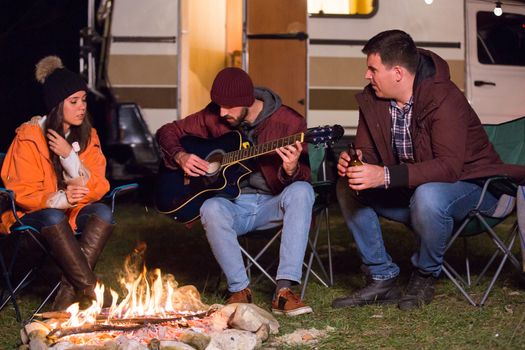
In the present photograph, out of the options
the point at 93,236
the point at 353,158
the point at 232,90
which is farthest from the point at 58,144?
the point at 353,158

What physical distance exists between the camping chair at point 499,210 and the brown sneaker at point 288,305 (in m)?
0.66

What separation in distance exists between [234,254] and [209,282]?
0.78 metres

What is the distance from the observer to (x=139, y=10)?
24.2 ft

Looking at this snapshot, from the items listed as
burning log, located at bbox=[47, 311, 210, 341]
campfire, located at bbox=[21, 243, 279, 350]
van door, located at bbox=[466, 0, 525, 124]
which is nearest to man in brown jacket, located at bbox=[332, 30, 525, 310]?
campfire, located at bbox=[21, 243, 279, 350]

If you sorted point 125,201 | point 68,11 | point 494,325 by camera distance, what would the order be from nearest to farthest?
point 494,325
point 125,201
point 68,11

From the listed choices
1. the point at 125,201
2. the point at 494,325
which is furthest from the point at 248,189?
the point at 125,201

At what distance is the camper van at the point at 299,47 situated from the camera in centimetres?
741

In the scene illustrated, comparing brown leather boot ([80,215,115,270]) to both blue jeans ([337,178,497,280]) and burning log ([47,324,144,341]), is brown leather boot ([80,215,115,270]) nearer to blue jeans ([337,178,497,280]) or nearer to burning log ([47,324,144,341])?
burning log ([47,324,144,341])

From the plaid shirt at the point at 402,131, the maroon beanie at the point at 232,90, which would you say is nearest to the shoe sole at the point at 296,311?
the plaid shirt at the point at 402,131

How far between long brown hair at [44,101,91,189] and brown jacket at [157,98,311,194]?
1.22ft

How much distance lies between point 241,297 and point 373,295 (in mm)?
608

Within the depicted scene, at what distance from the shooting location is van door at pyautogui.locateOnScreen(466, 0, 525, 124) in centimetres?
760

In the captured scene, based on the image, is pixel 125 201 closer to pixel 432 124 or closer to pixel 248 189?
pixel 248 189

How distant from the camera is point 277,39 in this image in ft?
24.4
